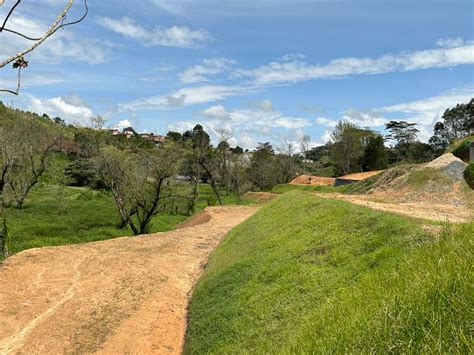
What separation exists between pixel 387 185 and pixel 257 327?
19.6m

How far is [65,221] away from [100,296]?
1614 centimetres

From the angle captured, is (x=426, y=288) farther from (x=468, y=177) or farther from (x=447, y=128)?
(x=447, y=128)

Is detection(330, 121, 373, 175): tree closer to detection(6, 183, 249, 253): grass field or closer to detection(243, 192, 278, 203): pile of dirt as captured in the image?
detection(243, 192, 278, 203): pile of dirt

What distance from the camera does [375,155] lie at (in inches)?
2322

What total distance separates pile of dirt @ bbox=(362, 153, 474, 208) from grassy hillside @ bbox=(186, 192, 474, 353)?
8.13 metres

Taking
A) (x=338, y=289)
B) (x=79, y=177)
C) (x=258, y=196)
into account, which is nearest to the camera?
(x=338, y=289)

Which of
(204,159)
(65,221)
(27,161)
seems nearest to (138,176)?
(65,221)

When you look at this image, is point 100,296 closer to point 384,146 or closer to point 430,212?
point 430,212

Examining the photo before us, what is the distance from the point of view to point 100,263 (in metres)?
15.1

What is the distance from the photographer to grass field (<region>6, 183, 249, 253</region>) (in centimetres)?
2170

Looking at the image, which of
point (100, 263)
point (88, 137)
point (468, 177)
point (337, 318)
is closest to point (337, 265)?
point (337, 318)

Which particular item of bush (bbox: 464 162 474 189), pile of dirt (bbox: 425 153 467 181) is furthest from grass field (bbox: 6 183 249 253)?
bush (bbox: 464 162 474 189)

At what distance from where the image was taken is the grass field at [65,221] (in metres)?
21.7

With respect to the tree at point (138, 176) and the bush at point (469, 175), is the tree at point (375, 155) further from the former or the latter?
the tree at point (138, 176)
